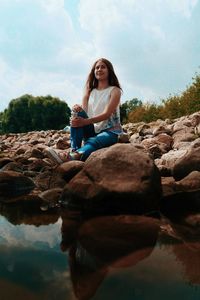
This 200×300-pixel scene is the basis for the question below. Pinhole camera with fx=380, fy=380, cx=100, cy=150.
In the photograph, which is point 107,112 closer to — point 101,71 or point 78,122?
point 78,122

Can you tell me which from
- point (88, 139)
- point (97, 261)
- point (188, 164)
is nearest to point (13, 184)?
point (88, 139)

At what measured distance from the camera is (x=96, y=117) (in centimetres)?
483

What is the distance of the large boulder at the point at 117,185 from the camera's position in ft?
11.4

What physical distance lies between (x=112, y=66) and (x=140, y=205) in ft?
7.93

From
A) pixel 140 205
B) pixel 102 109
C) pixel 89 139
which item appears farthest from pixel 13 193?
pixel 140 205

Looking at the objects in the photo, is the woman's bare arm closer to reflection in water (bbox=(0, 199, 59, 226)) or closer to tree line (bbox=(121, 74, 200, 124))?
reflection in water (bbox=(0, 199, 59, 226))

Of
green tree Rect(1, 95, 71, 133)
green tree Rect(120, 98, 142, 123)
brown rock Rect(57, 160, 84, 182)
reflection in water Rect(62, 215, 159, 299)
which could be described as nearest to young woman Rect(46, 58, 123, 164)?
brown rock Rect(57, 160, 84, 182)

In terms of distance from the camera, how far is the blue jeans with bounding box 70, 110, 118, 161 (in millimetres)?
4777

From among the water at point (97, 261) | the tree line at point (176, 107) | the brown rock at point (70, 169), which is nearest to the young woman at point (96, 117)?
the brown rock at point (70, 169)

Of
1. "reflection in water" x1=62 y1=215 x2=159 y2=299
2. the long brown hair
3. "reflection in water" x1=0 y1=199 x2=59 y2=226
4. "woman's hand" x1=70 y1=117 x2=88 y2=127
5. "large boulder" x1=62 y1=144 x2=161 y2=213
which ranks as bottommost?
"reflection in water" x1=0 y1=199 x2=59 y2=226

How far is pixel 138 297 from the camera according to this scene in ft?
5.36

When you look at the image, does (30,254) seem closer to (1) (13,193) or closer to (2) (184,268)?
(2) (184,268)

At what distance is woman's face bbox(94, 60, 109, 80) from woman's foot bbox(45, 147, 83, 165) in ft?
3.76

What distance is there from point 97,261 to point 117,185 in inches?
58.1
